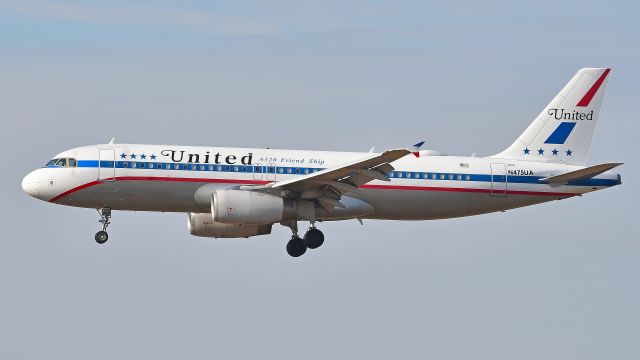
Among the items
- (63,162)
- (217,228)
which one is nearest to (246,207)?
(217,228)

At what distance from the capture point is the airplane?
56094 millimetres

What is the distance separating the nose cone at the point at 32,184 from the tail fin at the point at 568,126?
20.2 metres

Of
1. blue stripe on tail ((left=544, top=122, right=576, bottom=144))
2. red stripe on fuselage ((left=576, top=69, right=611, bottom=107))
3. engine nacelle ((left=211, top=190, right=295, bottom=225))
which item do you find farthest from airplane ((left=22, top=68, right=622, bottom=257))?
red stripe on fuselage ((left=576, top=69, right=611, bottom=107))

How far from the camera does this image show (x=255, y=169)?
57.4m

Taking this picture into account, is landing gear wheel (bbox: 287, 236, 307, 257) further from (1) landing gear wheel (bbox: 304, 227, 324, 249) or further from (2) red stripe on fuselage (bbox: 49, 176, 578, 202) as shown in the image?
(2) red stripe on fuselage (bbox: 49, 176, 578, 202)

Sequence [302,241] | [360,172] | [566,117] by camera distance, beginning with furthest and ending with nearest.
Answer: [566,117] < [302,241] < [360,172]

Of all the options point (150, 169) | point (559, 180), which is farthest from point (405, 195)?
point (150, 169)

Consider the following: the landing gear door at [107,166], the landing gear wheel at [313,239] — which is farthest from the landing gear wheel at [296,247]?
the landing gear door at [107,166]

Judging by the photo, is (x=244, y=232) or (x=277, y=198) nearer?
(x=277, y=198)

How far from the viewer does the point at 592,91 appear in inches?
2509

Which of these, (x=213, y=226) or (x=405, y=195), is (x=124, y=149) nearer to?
(x=213, y=226)

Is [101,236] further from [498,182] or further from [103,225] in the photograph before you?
[498,182]

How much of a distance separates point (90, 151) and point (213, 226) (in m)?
6.56

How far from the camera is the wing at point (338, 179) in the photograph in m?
53.5
